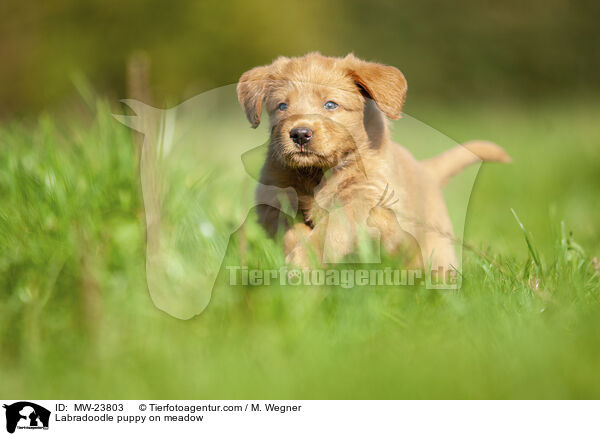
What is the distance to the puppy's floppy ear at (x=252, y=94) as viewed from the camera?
2004 mm

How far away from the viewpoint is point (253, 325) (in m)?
1.95

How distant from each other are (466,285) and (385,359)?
0.51 m

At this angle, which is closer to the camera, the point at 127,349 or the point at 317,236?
the point at 127,349

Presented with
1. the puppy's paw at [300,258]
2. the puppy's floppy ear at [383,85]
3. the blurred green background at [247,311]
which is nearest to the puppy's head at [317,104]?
the puppy's floppy ear at [383,85]

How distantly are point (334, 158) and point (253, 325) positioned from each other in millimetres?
591

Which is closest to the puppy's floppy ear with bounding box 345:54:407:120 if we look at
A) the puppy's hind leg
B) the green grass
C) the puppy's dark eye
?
the puppy's dark eye

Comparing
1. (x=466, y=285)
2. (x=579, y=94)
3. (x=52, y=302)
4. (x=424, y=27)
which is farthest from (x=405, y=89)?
(x=424, y=27)

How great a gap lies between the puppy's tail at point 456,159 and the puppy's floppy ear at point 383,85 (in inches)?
23.8

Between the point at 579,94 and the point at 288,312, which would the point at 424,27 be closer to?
the point at 579,94

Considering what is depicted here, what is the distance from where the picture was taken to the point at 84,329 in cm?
189

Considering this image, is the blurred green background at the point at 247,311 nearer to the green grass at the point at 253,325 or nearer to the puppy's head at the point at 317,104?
the green grass at the point at 253,325

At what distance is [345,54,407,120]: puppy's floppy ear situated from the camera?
2.02m
